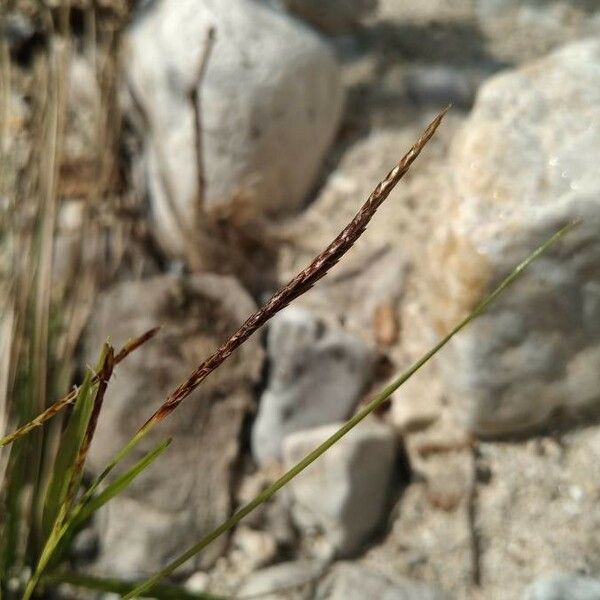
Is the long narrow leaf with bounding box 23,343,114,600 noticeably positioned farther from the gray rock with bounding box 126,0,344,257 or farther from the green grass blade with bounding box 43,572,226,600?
the gray rock with bounding box 126,0,344,257

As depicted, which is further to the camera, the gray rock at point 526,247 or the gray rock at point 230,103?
the gray rock at point 230,103

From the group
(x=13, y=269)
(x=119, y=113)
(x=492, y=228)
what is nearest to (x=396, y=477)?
(x=492, y=228)

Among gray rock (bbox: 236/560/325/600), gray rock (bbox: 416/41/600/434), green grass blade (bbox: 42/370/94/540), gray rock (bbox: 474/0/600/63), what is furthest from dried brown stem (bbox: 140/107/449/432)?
gray rock (bbox: 474/0/600/63)

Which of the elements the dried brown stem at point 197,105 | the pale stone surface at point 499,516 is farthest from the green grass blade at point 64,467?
the dried brown stem at point 197,105

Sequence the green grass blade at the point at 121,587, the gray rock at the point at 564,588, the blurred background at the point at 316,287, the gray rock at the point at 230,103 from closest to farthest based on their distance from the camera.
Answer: the green grass blade at the point at 121,587, the gray rock at the point at 564,588, the blurred background at the point at 316,287, the gray rock at the point at 230,103

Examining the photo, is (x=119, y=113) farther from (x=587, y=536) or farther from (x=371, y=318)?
(x=587, y=536)

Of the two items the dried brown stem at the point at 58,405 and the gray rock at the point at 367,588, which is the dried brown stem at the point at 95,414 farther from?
the gray rock at the point at 367,588
